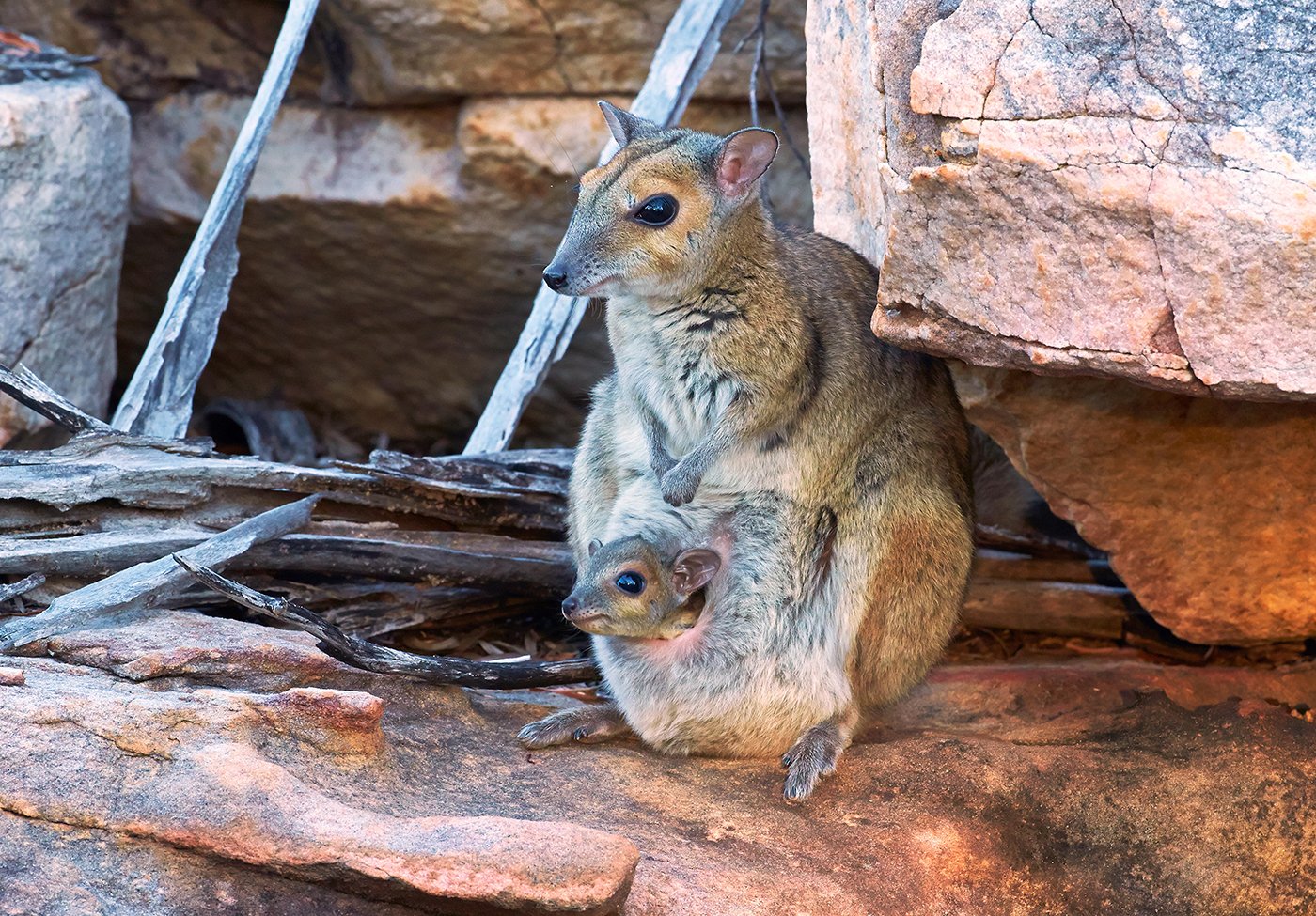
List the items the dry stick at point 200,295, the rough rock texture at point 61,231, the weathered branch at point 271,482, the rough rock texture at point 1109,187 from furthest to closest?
the rough rock texture at point 61,231 → the dry stick at point 200,295 → the weathered branch at point 271,482 → the rough rock texture at point 1109,187

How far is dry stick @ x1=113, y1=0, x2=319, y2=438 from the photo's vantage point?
18.0ft

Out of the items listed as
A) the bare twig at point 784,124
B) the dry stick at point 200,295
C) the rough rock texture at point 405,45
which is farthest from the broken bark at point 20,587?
the bare twig at point 784,124

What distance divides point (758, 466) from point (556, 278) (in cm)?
88

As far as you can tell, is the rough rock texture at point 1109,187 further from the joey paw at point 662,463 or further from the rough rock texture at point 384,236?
the rough rock texture at point 384,236

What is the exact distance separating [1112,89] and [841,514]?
1583 mm

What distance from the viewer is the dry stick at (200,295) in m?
5.50

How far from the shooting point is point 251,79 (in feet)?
23.4

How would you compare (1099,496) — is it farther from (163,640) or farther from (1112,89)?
(163,640)

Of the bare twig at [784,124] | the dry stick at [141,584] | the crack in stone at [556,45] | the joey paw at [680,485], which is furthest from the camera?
the crack in stone at [556,45]

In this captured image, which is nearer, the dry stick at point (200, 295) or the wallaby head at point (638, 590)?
the wallaby head at point (638, 590)

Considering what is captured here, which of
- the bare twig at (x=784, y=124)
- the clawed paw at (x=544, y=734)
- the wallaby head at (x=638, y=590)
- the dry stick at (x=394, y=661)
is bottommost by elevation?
the clawed paw at (x=544, y=734)

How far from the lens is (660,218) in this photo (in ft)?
14.1

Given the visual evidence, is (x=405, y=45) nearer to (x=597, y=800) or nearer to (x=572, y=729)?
(x=572, y=729)

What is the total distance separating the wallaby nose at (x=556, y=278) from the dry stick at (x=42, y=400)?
1.82 m
